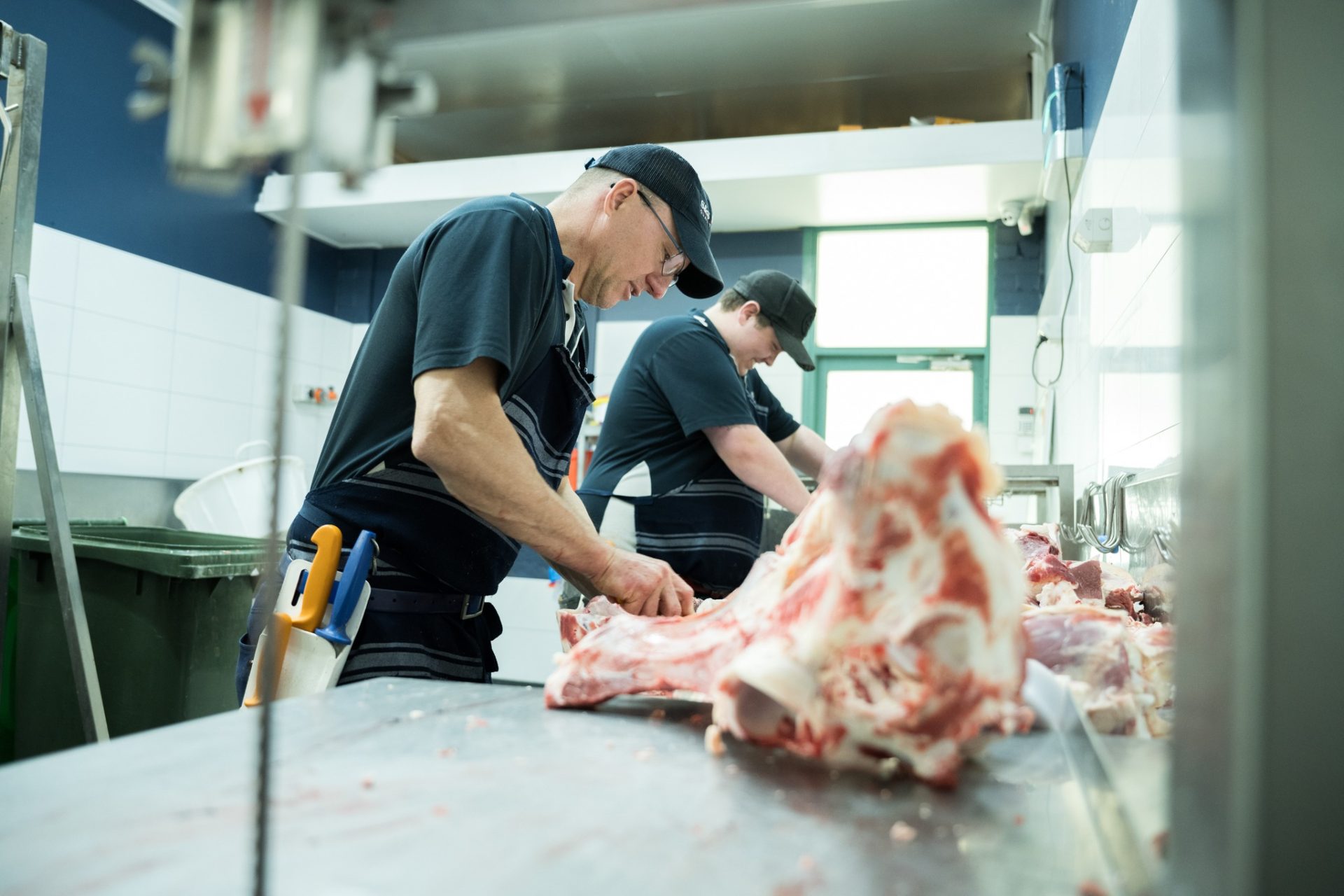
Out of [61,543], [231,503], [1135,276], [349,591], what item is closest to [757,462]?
[1135,276]

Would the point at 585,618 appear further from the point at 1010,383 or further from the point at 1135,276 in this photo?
the point at 1010,383

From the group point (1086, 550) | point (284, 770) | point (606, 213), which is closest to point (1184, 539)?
point (284, 770)

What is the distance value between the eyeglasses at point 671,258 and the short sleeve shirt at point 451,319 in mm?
319

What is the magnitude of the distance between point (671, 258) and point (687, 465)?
2.67 ft

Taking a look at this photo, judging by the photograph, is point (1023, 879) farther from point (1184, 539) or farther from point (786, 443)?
point (786, 443)

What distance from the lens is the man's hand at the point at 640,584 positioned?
150 centimetres

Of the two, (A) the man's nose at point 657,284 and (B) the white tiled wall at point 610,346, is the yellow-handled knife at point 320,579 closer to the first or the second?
(A) the man's nose at point 657,284

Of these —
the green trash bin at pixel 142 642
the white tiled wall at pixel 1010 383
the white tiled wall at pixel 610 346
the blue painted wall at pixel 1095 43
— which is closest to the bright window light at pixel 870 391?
the white tiled wall at pixel 1010 383

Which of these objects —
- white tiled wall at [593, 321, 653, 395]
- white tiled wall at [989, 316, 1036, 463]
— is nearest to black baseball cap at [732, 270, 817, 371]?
white tiled wall at [989, 316, 1036, 463]

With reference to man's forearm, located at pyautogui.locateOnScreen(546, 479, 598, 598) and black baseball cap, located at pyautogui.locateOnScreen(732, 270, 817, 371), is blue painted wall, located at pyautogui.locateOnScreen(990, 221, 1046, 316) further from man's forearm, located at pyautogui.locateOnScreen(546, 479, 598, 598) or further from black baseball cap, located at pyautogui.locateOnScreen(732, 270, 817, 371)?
man's forearm, located at pyautogui.locateOnScreen(546, 479, 598, 598)

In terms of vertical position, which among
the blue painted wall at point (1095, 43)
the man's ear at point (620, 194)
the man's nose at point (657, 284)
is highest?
the blue painted wall at point (1095, 43)

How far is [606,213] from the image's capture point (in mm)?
1837

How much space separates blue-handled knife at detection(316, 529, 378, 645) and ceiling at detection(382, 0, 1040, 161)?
360cm

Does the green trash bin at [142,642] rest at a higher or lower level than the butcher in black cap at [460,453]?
lower
